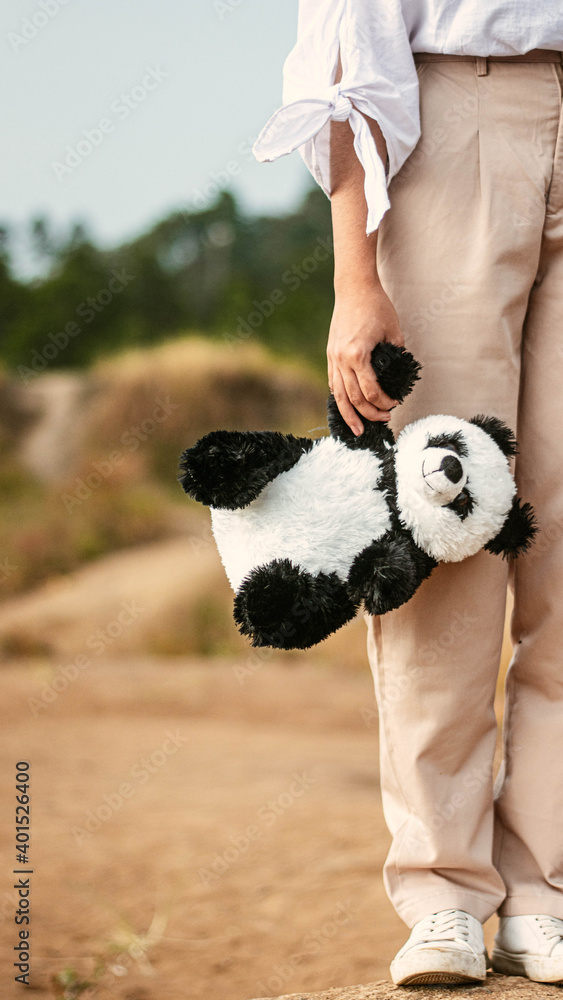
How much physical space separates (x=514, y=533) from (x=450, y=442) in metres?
0.14

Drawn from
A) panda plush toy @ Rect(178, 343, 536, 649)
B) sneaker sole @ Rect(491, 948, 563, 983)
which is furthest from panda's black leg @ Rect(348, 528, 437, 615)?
sneaker sole @ Rect(491, 948, 563, 983)

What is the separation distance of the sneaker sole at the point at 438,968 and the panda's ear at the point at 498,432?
1.93 ft

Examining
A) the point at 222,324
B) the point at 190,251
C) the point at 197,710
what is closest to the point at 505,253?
the point at 197,710

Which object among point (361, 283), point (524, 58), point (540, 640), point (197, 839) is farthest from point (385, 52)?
point (197, 839)

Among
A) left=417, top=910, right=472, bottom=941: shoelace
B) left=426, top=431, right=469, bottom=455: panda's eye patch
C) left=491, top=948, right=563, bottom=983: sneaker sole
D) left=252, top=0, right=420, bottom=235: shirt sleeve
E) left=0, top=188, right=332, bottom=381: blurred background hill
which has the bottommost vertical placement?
left=0, top=188, right=332, bottom=381: blurred background hill

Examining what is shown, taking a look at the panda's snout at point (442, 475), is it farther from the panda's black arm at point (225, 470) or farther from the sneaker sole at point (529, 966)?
the sneaker sole at point (529, 966)

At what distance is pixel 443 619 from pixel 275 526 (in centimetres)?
25

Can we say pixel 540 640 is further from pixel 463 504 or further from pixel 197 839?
pixel 197 839

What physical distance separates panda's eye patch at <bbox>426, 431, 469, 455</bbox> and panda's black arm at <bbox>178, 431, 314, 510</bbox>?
187 mm

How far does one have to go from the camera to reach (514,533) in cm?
103

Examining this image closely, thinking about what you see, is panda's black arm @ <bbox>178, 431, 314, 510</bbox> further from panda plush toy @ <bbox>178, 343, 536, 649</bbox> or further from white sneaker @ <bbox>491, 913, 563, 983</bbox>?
white sneaker @ <bbox>491, 913, 563, 983</bbox>

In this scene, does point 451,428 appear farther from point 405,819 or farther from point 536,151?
point 405,819

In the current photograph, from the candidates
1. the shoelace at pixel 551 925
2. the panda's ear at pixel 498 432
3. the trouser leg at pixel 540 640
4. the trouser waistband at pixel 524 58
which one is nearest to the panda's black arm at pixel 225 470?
the panda's ear at pixel 498 432

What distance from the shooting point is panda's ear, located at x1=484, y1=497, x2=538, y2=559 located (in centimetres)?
102
